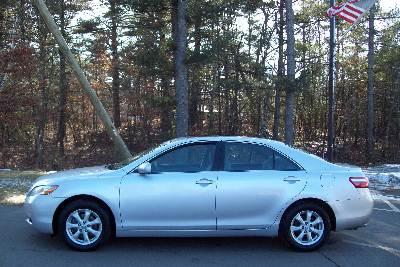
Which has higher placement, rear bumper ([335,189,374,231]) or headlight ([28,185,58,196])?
headlight ([28,185,58,196])

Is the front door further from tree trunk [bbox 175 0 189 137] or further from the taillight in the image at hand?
tree trunk [bbox 175 0 189 137]

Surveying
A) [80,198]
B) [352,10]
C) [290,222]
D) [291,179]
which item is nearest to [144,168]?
[80,198]

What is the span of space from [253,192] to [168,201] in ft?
3.63

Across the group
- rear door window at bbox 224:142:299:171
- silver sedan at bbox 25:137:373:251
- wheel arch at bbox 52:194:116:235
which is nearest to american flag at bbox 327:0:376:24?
silver sedan at bbox 25:137:373:251

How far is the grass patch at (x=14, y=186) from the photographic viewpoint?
1061 cm

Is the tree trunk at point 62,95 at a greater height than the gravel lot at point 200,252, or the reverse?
the tree trunk at point 62,95

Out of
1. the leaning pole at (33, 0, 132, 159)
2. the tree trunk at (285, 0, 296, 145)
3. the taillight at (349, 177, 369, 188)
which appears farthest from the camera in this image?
the tree trunk at (285, 0, 296, 145)

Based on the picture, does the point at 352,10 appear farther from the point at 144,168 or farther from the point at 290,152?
the point at 144,168

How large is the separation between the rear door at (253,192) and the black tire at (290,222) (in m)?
0.15

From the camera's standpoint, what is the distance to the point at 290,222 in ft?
22.2

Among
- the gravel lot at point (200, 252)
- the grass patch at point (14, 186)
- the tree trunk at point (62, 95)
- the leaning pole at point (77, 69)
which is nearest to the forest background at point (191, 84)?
the tree trunk at point (62, 95)

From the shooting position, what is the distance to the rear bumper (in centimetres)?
682

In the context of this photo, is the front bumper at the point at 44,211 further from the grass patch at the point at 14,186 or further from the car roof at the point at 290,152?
Result: the grass patch at the point at 14,186

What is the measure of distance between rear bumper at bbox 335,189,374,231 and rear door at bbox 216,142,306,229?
2.01 ft
